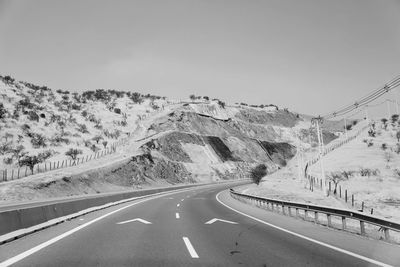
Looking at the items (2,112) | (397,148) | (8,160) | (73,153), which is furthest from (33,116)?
(397,148)

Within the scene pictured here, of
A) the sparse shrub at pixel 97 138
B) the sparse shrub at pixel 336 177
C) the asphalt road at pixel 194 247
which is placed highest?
the sparse shrub at pixel 97 138

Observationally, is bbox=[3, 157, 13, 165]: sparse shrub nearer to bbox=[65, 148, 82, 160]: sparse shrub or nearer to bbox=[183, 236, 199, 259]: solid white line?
bbox=[65, 148, 82, 160]: sparse shrub

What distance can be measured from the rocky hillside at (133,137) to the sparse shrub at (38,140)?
0.53 feet

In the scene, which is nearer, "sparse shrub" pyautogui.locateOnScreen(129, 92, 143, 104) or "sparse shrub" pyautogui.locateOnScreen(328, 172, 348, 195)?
"sparse shrub" pyautogui.locateOnScreen(328, 172, 348, 195)

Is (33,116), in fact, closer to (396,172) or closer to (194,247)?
(396,172)

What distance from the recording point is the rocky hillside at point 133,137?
62344mm

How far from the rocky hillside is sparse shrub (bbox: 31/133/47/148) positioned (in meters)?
0.16

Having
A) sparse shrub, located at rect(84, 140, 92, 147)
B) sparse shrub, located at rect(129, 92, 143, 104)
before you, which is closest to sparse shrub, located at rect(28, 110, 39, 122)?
sparse shrub, located at rect(84, 140, 92, 147)

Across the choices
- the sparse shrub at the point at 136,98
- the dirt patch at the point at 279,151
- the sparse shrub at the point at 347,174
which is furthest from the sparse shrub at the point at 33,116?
the dirt patch at the point at 279,151

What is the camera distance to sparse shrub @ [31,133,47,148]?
2814 inches

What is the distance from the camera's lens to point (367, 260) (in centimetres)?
859

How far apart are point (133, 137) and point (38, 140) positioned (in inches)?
887

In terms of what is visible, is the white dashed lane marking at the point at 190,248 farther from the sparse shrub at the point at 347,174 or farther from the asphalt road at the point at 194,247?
the sparse shrub at the point at 347,174

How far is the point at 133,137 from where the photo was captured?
91.1 meters
